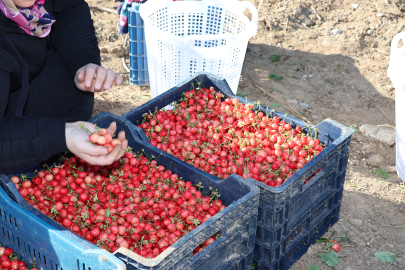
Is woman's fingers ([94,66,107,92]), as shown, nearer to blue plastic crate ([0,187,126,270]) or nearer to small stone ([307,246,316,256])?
blue plastic crate ([0,187,126,270])

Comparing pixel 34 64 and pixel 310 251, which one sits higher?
pixel 34 64

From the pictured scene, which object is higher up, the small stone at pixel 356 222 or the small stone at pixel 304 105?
the small stone at pixel 304 105

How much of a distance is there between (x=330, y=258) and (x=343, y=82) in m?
2.74

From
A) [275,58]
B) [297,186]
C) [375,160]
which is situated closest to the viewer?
[297,186]

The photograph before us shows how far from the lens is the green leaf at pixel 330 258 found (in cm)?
279

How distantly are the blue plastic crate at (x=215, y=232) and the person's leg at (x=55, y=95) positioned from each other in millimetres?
811

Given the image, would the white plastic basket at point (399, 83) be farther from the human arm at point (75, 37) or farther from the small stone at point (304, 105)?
the human arm at point (75, 37)

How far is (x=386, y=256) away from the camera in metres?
2.88

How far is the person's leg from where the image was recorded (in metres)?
2.84

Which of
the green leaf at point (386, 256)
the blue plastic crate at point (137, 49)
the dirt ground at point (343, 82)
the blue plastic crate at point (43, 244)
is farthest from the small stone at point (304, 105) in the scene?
the blue plastic crate at point (43, 244)

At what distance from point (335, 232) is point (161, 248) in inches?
61.7

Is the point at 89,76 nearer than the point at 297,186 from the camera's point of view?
No

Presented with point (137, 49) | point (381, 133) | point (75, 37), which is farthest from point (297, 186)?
point (137, 49)

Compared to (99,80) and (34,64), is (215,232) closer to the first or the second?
(99,80)
